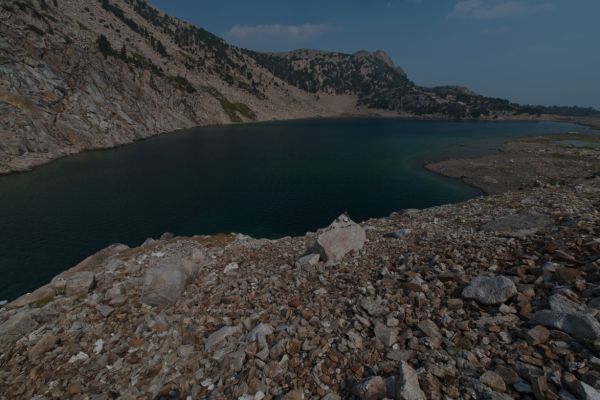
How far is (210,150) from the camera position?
4158 inches

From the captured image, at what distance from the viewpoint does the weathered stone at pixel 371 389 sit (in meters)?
6.81

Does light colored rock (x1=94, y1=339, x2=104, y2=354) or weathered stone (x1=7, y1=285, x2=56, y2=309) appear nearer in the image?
light colored rock (x1=94, y1=339, x2=104, y2=354)

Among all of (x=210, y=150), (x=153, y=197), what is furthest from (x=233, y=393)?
(x=210, y=150)

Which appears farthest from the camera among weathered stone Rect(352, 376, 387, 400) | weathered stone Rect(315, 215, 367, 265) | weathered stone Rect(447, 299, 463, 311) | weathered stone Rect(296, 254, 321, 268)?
weathered stone Rect(315, 215, 367, 265)

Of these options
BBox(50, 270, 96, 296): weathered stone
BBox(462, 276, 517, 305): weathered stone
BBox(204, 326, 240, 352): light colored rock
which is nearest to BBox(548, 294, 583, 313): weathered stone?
BBox(462, 276, 517, 305): weathered stone

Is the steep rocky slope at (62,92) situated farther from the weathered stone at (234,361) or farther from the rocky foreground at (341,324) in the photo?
the weathered stone at (234,361)

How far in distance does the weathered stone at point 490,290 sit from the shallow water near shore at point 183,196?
32.2m

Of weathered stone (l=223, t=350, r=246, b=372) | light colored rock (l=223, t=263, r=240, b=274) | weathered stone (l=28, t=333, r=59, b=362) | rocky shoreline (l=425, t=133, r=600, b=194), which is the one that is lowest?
rocky shoreline (l=425, t=133, r=600, b=194)

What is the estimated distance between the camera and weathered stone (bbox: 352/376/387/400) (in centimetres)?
681

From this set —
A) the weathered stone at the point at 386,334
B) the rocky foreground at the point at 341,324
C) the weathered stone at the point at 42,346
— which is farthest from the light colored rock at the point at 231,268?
the weathered stone at the point at 386,334

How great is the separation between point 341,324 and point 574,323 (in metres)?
6.34

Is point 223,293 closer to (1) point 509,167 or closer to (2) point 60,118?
(1) point 509,167

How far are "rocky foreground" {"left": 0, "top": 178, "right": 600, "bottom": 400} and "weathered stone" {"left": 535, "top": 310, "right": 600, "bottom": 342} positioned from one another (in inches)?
1.4

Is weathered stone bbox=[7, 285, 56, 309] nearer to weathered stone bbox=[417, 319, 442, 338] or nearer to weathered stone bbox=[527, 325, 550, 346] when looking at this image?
weathered stone bbox=[417, 319, 442, 338]
